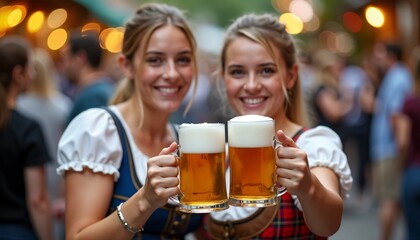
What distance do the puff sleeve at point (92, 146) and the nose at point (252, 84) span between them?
533mm

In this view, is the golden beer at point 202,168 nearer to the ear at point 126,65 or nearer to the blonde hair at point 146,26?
the blonde hair at point 146,26

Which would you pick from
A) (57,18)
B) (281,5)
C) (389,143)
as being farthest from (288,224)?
(281,5)

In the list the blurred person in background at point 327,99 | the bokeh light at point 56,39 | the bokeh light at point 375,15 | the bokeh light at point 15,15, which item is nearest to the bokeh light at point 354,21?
the bokeh light at point 375,15

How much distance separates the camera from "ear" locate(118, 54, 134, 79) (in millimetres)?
2635

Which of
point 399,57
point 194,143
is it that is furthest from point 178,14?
point 399,57

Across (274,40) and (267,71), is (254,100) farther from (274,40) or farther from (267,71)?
(274,40)

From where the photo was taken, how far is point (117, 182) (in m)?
2.33

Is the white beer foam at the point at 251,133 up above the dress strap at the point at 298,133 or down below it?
above

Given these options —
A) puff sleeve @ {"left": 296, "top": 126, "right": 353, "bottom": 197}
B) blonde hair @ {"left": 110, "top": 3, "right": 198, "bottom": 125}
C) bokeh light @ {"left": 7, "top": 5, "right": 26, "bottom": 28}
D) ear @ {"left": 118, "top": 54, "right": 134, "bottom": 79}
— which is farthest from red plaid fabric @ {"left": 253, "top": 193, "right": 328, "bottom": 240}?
bokeh light @ {"left": 7, "top": 5, "right": 26, "bottom": 28}

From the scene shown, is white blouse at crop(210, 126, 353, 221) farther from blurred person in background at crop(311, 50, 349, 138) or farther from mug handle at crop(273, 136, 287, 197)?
blurred person in background at crop(311, 50, 349, 138)

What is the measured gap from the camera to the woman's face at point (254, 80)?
2.25 metres

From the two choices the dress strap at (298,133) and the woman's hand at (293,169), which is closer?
the woman's hand at (293,169)

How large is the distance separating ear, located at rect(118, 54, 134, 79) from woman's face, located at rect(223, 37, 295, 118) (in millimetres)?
504

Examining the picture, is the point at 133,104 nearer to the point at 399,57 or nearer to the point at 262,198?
the point at 262,198
